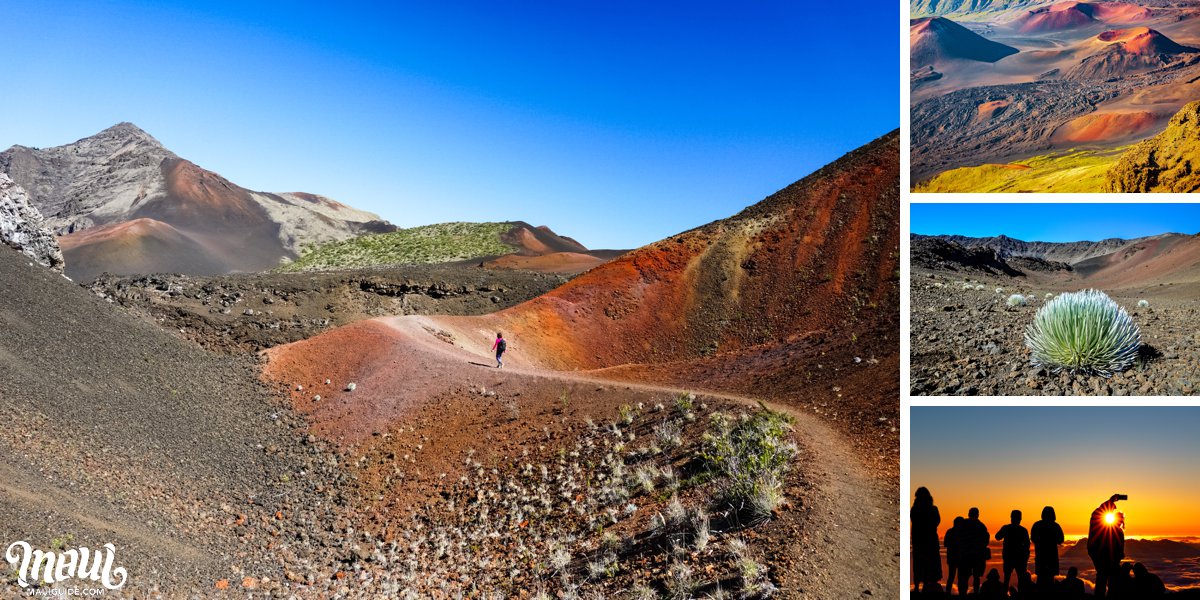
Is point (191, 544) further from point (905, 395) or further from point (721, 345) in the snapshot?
point (721, 345)

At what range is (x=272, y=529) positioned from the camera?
374 inches

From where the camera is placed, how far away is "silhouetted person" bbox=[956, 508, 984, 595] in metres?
2.34

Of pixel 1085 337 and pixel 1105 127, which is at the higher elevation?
pixel 1105 127

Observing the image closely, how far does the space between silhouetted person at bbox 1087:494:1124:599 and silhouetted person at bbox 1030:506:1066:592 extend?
0.10 m

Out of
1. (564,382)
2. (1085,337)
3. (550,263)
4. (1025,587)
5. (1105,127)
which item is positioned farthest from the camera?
(550,263)

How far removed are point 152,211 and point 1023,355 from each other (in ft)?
230

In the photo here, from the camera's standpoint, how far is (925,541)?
8.11 ft

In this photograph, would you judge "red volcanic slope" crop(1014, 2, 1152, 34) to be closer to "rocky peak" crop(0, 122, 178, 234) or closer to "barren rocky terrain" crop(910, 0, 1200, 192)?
"barren rocky terrain" crop(910, 0, 1200, 192)

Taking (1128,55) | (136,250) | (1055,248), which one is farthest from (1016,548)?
(136,250)

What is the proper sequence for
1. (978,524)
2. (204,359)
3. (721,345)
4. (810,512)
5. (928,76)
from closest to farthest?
(978,524)
(928,76)
(810,512)
(204,359)
(721,345)

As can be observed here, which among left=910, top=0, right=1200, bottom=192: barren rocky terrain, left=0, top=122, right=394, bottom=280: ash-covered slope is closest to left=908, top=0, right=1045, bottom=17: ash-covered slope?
left=910, top=0, right=1200, bottom=192: barren rocky terrain

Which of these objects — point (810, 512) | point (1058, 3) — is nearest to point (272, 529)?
point (810, 512)

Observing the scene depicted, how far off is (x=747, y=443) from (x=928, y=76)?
6193mm

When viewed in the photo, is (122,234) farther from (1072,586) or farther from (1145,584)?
(1145,584)
